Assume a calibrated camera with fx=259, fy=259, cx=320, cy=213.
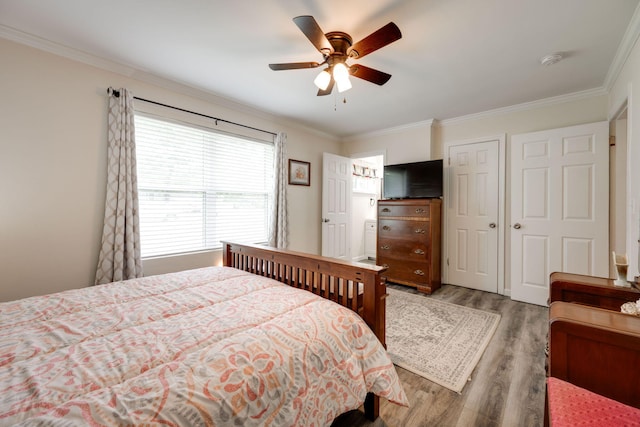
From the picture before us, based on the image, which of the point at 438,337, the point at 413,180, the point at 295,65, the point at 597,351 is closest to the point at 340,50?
the point at 295,65

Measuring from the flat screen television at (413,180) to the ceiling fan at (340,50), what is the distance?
2.03 m

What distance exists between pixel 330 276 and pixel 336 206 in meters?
2.84

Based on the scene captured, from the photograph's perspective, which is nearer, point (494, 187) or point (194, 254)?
point (194, 254)

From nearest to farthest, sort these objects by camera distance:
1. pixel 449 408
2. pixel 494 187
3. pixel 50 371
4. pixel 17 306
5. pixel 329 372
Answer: pixel 50 371, pixel 329 372, pixel 17 306, pixel 449 408, pixel 494 187

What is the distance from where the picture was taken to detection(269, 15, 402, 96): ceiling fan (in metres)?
1.55

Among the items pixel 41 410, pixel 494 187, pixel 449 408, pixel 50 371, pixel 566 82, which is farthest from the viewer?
pixel 494 187

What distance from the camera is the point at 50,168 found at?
211 centimetres

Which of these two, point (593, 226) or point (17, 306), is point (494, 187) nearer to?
point (593, 226)

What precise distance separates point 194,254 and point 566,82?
4378 millimetres

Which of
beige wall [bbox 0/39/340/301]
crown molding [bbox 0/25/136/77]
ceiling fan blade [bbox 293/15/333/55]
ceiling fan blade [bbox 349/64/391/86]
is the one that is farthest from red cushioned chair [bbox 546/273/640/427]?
crown molding [bbox 0/25/136/77]

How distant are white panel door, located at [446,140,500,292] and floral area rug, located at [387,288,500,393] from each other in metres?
0.86

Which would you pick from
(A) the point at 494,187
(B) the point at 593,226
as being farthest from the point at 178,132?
(B) the point at 593,226

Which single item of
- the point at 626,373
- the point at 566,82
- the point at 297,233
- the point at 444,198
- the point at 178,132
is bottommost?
the point at 626,373

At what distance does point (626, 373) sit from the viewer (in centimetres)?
97
